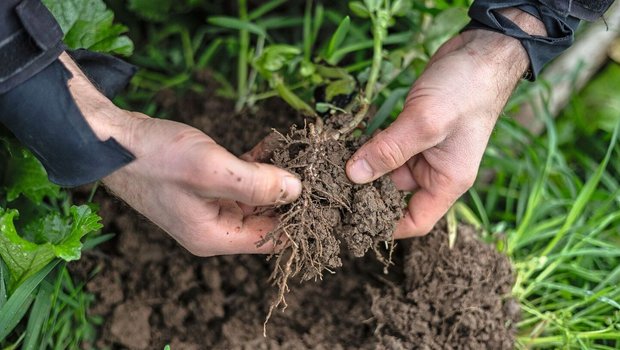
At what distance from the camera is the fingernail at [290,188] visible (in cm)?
132

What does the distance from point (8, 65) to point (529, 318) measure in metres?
1.58

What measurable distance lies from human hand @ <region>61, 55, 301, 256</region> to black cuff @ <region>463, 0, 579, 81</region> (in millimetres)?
703

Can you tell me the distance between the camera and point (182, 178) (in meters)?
1.25

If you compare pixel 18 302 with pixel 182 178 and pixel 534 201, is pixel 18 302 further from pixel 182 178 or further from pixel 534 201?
pixel 534 201

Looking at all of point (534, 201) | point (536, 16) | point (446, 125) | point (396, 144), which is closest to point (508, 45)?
point (536, 16)

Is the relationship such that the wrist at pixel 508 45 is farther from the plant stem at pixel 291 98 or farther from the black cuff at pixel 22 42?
the black cuff at pixel 22 42

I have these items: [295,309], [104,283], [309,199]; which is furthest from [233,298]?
[309,199]

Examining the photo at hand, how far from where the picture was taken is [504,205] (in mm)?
2365

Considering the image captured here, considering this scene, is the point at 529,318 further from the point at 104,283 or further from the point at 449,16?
the point at 104,283

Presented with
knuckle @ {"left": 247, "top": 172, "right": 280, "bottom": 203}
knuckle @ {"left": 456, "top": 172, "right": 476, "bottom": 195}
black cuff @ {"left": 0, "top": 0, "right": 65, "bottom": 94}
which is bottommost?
knuckle @ {"left": 456, "top": 172, "right": 476, "bottom": 195}

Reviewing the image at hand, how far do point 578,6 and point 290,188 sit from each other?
0.91 m

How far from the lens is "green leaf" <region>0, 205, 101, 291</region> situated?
1.45 m

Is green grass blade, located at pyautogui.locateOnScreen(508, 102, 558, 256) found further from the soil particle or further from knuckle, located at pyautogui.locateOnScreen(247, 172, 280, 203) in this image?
the soil particle

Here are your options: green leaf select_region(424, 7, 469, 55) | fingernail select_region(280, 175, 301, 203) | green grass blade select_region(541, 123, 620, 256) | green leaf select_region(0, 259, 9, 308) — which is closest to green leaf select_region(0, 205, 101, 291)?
green leaf select_region(0, 259, 9, 308)
